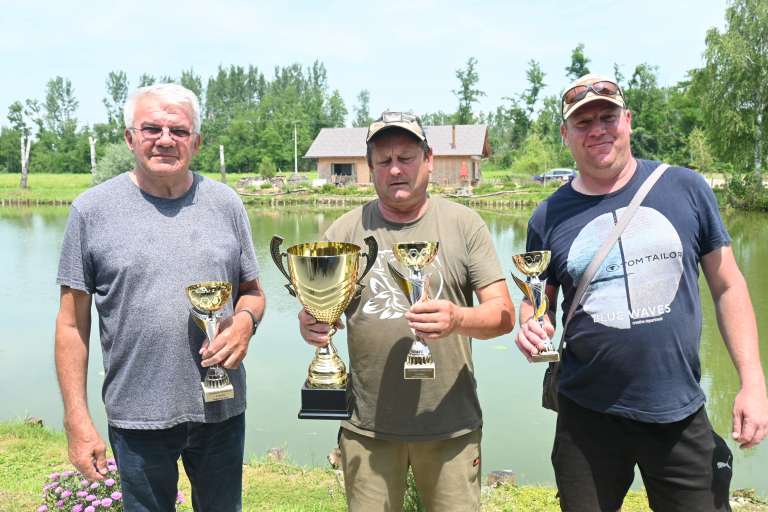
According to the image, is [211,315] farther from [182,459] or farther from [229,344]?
[182,459]

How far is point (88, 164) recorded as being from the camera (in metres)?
61.1

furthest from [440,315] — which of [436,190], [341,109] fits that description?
[341,109]

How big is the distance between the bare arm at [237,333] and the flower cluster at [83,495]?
53.2 inches

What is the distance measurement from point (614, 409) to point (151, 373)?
65.6 inches

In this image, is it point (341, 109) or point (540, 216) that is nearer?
point (540, 216)

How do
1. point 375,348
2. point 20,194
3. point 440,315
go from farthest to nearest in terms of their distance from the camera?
point 20,194 < point 375,348 < point 440,315

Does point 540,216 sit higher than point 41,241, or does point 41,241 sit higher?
point 540,216

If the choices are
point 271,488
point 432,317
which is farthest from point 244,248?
point 271,488

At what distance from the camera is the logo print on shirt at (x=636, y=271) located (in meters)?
2.17

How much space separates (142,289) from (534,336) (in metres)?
1.40

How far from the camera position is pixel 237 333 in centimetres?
229

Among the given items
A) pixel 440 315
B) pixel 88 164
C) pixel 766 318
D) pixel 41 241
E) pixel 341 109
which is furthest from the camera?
pixel 341 109

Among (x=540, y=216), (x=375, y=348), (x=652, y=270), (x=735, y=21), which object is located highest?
(x=735, y=21)

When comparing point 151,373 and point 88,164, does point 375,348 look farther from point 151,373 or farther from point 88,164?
point 88,164
